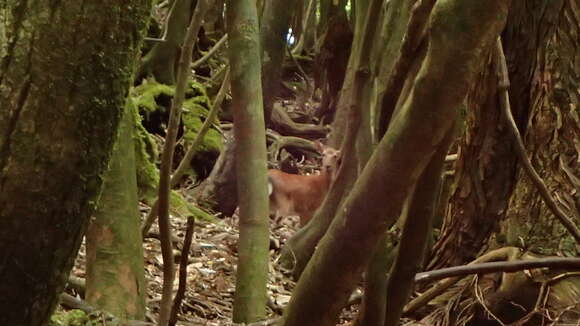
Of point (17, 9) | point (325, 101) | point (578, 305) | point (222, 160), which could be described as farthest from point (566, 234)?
point (325, 101)

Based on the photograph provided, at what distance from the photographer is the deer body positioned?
340 inches

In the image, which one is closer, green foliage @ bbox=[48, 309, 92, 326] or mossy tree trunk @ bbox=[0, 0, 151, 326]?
mossy tree trunk @ bbox=[0, 0, 151, 326]

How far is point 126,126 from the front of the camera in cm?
296

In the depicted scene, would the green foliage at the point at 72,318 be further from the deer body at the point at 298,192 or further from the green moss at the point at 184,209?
the deer body at the point at 298,192

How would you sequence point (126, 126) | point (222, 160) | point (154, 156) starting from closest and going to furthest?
point (126, 126) < point (154, 156) < point (222, 160)

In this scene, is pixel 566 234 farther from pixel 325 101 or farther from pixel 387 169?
pixel 325 101

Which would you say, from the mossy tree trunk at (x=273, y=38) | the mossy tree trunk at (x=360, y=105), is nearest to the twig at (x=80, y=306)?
the mossy tree trunk at (x=360, y=105)

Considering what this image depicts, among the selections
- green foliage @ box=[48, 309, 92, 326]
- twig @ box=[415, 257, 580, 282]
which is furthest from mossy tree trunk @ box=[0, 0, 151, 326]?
twig @ box=[415, 257, 580, 282]

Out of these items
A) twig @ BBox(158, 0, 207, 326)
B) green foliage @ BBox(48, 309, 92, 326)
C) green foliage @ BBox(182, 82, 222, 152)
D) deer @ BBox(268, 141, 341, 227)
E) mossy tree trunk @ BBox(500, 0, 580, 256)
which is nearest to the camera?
green foliage @ BBox(48, 309, 92, 326)

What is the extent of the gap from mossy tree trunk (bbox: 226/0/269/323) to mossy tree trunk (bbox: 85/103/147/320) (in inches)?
21.0

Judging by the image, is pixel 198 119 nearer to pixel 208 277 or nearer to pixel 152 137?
pixel 152 137

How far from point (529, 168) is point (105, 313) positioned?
147 cm

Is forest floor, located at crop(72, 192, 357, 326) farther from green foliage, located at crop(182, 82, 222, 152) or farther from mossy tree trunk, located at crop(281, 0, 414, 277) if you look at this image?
green foliage, located at crop(182, 82, 222, 152)

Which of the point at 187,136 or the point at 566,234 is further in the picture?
the point at 187,136
